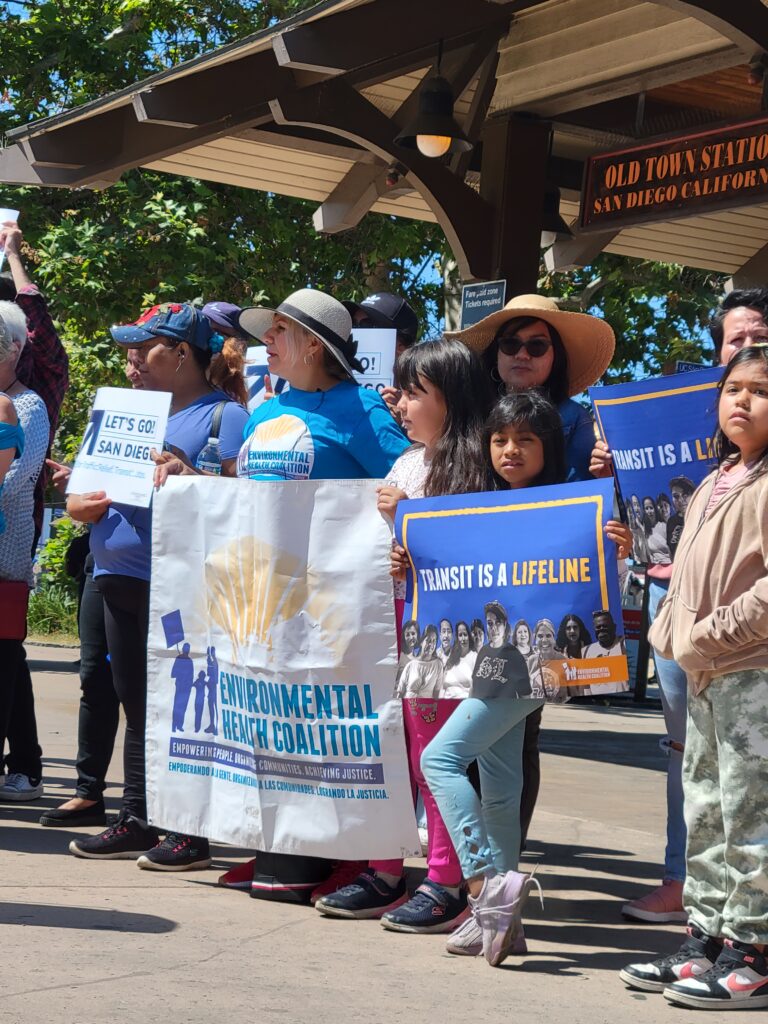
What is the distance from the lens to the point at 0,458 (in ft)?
18.5

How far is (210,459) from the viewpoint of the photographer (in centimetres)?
554

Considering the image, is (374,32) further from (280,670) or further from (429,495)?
(280,670)

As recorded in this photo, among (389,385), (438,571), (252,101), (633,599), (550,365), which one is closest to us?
(438,571)

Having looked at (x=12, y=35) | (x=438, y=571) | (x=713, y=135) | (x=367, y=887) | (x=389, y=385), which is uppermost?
(x=12, y=35)

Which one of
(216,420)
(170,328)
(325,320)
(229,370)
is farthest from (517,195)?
(325,320)

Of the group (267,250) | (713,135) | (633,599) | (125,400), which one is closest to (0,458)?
(125,400)

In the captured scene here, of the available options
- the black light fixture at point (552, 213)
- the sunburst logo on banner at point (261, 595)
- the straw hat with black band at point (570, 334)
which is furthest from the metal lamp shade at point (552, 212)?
the sunburst logo on banner at point (261, 595)

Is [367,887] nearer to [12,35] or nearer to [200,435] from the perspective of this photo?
[200,435]

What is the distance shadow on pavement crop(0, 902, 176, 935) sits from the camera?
14.1ft

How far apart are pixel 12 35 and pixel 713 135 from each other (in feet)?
46.2

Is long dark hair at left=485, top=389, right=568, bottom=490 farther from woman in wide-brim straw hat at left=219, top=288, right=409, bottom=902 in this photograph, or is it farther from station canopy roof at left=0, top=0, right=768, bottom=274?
station canopy roof at left=0, top=0, right=768, bottom=274

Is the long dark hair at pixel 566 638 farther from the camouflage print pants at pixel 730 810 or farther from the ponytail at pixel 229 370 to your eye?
the ponytail at pixel 229 370

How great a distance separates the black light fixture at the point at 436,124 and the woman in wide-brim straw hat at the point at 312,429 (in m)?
2.96

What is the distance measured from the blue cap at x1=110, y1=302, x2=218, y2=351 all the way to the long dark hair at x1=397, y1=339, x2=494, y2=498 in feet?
3.79
